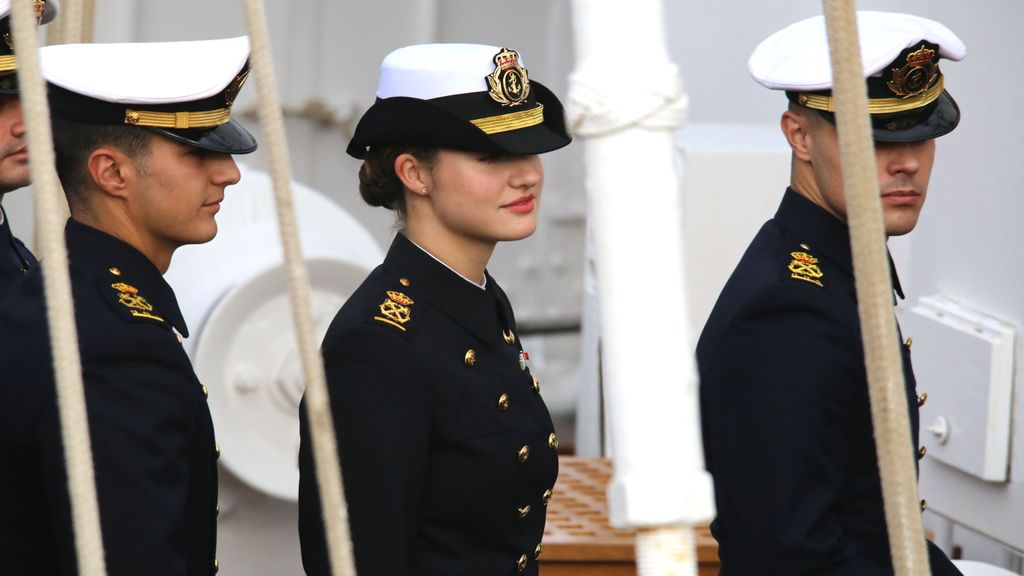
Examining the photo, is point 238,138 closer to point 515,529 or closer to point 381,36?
point 515,529

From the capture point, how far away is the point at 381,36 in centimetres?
528

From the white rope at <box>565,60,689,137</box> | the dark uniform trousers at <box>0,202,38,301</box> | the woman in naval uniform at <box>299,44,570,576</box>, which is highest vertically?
the white rope at <box>565,60,689,137</box>

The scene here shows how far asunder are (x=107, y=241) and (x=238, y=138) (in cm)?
21

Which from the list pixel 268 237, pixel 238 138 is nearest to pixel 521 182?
pixel 238 138

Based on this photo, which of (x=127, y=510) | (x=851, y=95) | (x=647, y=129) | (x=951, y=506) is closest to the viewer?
(x=647, y=129)

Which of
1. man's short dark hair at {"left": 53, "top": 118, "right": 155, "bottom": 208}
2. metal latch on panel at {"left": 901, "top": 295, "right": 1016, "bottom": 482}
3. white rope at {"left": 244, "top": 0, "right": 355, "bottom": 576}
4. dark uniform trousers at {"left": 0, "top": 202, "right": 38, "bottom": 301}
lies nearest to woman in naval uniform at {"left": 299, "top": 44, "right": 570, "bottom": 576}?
man's short dark hair at {"left": 53, "top": 118, "right": 155, "bottom": 208}

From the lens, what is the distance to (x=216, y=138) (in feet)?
6.31

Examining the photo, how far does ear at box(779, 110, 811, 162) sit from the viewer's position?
84.2 inches

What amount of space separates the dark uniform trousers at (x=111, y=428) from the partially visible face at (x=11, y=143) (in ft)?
1.94

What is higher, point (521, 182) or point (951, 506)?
point (521, 182)

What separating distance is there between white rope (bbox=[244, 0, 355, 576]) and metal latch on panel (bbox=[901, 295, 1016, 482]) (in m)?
2.05

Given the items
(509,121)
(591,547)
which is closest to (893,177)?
(509,121)

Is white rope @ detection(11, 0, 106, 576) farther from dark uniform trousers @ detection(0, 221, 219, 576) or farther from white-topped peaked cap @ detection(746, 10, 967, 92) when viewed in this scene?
white-topped peaked cap @ detection(746, 10, 967, 92)

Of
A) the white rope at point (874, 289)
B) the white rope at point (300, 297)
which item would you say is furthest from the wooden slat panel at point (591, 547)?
the white rope at point (300, 297)
